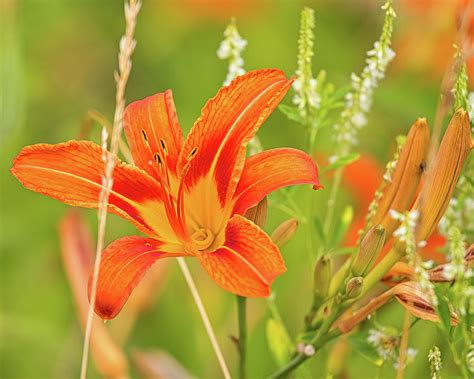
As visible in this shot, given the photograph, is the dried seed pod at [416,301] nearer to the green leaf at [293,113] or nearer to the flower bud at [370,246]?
the flower bud at [370,246]

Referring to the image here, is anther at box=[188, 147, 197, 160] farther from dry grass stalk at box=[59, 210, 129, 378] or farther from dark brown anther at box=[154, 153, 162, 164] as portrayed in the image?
dry grass stalk at box=[59, 210, 129, 378]

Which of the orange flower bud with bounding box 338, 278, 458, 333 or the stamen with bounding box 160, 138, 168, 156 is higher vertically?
the stamen with bounding box 160, 138, 168, 156

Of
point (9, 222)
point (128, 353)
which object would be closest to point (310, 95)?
point (128, 353)

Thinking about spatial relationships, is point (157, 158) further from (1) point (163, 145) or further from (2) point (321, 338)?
(2) point (321, 338)

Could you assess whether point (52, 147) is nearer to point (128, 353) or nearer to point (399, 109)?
point (399, 109)

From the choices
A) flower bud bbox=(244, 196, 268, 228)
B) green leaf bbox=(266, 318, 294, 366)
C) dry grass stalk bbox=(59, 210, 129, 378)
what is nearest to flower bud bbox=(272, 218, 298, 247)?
flower bud bbox=(244, 196, 268, 228)
